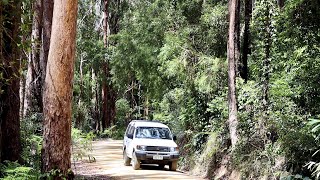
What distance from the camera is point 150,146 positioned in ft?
53.7

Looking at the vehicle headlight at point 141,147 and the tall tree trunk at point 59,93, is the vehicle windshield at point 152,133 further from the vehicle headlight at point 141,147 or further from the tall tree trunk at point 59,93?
the tall tree trunk at point 59,93

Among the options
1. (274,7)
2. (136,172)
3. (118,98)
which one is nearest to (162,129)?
(136,172)

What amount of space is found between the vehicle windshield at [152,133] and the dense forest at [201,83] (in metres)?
1.28

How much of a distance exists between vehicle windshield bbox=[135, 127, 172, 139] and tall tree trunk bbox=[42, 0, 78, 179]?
7901mm

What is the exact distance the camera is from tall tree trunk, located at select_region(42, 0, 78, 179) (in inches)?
372

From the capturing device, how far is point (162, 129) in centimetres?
1816

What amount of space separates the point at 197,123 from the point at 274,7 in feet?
21.2

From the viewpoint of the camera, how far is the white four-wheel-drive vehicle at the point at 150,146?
53.4ft

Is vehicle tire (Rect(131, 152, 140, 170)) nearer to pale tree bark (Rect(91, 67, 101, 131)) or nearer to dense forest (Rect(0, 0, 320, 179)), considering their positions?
dense forest (Rect(0, 0, 320, 179))

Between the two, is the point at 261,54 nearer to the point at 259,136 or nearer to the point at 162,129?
the point at 259,136

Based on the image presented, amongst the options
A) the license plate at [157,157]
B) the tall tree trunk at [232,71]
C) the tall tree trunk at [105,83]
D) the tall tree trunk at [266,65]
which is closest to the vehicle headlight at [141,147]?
the license plate at [157,157]

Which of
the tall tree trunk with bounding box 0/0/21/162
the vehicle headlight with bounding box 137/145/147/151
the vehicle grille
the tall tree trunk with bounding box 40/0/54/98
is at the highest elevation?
the tall tree trunk with bounding box 40/0/54/98

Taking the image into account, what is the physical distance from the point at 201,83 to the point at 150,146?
3406 mm

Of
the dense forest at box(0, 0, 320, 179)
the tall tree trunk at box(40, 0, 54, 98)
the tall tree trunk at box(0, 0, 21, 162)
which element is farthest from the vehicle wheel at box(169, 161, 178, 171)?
the tall tree trunk at box(0, 0, 21, 162)
